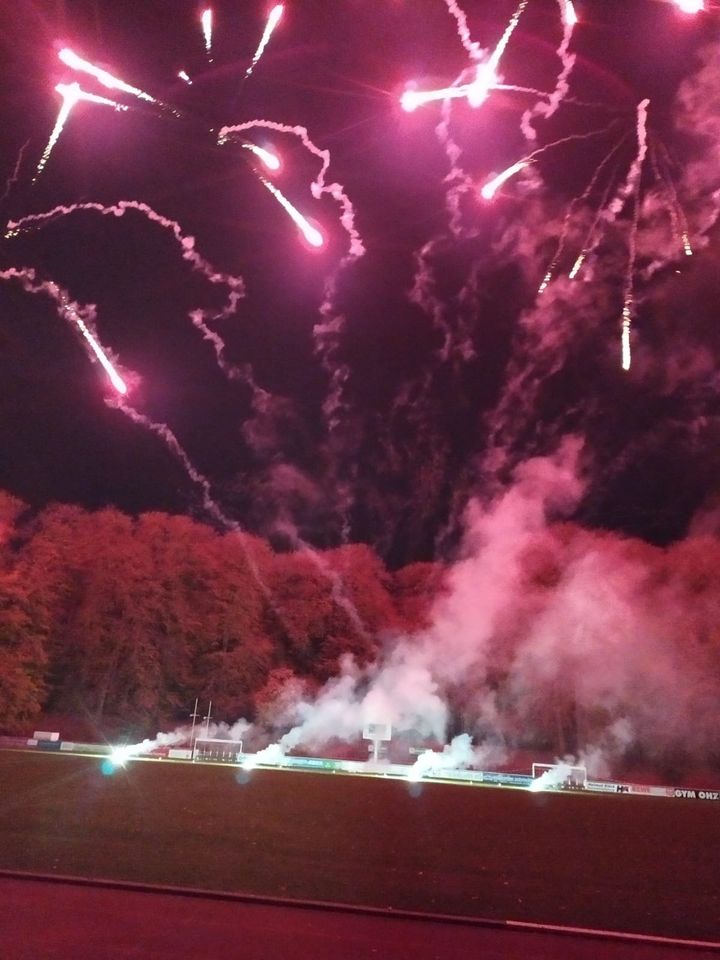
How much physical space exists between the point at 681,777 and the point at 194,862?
1527 cm

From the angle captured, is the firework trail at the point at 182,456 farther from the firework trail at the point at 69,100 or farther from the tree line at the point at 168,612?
the firework trail at the point at 69,100

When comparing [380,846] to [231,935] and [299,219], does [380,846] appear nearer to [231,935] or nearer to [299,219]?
[231,935]

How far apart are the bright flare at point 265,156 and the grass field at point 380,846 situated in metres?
8.65

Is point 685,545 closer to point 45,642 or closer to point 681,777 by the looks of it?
point 681,777

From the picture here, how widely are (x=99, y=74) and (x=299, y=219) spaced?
3.36 meters

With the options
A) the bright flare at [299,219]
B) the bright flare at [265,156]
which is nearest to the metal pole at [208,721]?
the bright flare at [299,219]

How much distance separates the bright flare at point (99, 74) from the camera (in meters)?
9.66

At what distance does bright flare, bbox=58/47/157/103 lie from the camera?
966 cm

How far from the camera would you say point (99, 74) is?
9883mm

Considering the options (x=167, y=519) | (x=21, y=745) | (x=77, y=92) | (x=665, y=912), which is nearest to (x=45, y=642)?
(x=21, y=745)

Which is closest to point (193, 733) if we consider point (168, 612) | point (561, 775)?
point (168, 612)

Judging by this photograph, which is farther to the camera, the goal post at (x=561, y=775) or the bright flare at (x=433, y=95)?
the goal post at (x=561, y=775)

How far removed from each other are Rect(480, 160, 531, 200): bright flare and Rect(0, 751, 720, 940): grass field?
354 inches

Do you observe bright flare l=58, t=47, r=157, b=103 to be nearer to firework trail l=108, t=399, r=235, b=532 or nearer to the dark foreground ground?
firework trail l=108, t=399, r=235, b=532
